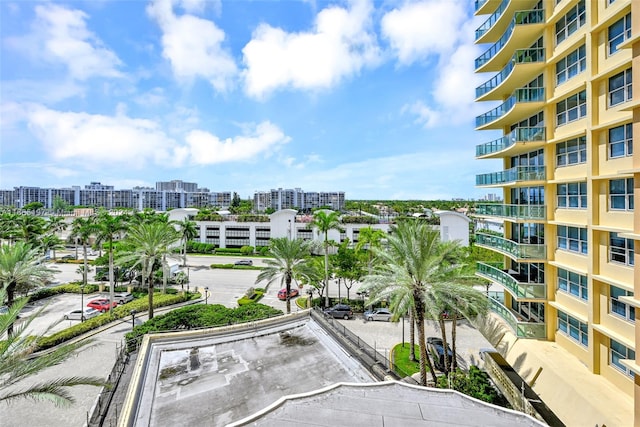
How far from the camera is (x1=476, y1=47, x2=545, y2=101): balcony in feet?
56.3

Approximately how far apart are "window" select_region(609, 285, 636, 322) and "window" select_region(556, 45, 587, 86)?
9441 mm

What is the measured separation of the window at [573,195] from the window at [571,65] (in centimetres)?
507

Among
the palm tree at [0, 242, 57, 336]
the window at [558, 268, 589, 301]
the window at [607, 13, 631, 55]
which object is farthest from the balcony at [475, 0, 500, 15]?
the palm tree at [0, 242, 57, 336]

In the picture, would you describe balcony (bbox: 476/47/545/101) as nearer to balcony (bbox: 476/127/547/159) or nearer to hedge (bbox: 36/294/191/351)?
balcony (bbox: 476/127/547/159)

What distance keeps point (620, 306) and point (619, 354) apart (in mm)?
1915

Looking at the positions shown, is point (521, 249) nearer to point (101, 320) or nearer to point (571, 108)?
point (571, 108)

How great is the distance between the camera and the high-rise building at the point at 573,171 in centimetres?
1198

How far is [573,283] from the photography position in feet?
50.3

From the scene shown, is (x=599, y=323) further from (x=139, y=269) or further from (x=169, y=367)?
(x=139, y=269)

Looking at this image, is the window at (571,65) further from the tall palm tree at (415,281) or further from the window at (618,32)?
the tall palm tree at (415,281)

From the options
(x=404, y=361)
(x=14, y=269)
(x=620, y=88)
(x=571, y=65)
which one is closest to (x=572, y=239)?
(x=620, y=88)

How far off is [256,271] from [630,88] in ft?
165

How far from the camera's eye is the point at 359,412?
9.25 m

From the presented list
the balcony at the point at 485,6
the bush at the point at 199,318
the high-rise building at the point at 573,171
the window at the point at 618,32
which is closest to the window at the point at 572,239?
the high-rise building at the point at 573,171
